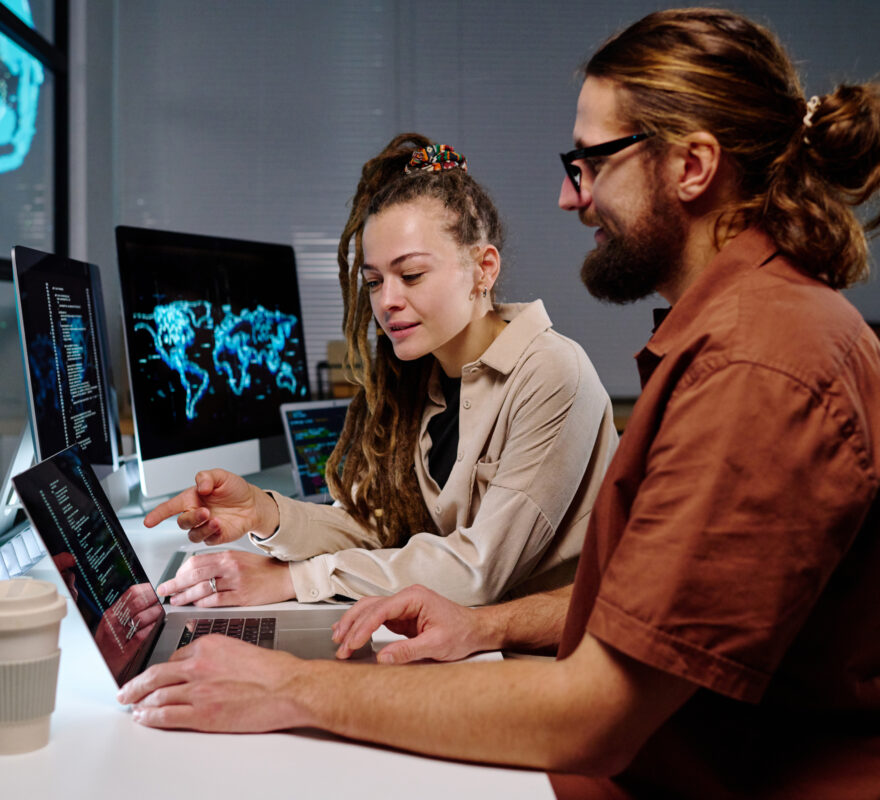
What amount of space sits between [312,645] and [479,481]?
48 centimetres

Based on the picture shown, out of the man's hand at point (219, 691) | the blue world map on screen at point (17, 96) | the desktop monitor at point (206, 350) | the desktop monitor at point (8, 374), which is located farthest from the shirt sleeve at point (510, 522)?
the blue world map on screen at point (17, 96)

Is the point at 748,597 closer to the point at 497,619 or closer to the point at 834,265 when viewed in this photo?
the point at 834,265

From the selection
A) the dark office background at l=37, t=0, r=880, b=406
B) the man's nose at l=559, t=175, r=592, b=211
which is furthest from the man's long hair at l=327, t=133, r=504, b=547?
the dark office background at l=37, t=0, r=880, b=406

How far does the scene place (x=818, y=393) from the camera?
0.68 m

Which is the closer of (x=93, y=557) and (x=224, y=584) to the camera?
(x=93, y=557)

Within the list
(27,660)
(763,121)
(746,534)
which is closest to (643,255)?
(763,121)

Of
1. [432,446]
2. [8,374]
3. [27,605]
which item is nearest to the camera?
[27,605]

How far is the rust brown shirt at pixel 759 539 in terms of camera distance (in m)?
0.67

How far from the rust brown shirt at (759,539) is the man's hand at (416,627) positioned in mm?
310

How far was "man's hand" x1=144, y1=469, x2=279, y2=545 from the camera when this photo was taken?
55.2 inches

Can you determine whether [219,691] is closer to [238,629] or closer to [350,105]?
[238,629]

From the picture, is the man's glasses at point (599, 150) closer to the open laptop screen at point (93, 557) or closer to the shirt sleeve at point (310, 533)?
the open laptop screen at point (93, 557)

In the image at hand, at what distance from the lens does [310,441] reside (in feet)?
7.42

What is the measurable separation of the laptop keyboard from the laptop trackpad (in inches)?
0.6
